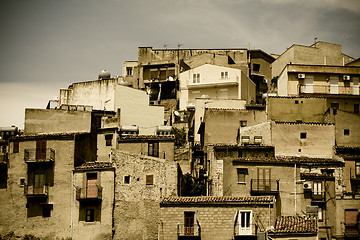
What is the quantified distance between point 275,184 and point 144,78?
41365 mm

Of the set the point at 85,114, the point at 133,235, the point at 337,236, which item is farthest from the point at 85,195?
the point at 337,236

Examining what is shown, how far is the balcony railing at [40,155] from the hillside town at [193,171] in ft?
0.35

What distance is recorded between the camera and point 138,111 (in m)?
64.5

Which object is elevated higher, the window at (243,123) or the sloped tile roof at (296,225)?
the window at (243,123)

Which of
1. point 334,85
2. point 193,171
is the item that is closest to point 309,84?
point 334,85

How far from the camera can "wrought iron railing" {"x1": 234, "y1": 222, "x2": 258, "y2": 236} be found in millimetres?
40969

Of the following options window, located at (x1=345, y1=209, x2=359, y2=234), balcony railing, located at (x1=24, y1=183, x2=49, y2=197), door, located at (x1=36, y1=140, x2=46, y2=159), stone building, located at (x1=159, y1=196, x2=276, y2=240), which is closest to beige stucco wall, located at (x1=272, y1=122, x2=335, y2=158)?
window, located at (x1=345, y1=209, x2=359, y2=234)

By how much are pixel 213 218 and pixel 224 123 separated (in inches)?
679

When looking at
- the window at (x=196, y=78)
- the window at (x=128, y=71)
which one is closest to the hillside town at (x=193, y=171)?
the window at (x=196, y=78)

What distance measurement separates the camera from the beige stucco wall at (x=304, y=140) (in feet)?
174

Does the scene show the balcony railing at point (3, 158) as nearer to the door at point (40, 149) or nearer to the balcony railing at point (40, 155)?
the balcony railing at point (40, 155)

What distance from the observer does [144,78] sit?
8488 centimetres

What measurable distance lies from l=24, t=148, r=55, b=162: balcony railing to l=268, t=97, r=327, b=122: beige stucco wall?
21.5 meters

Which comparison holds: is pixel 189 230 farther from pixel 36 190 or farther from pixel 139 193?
pixel 36 190
